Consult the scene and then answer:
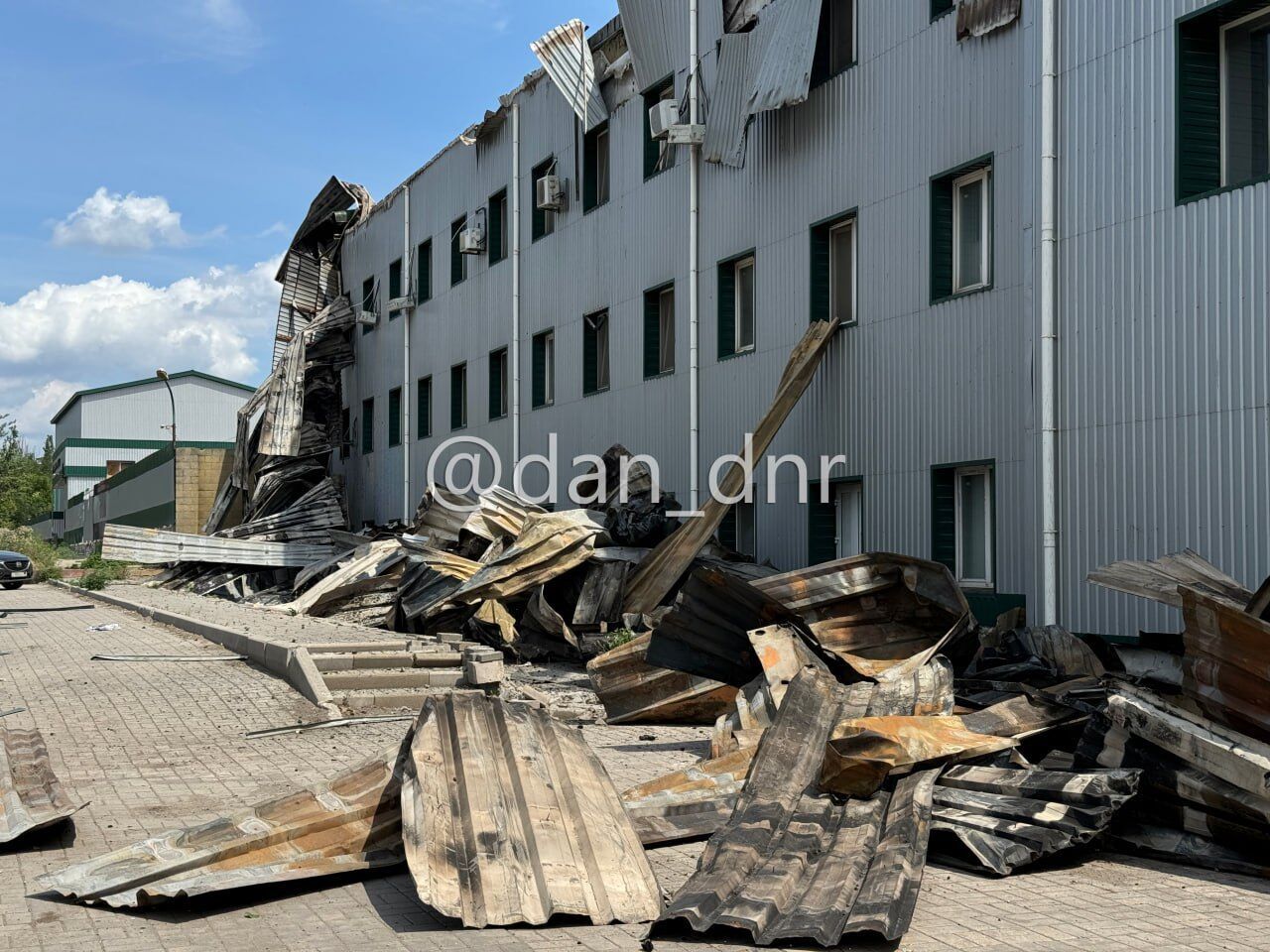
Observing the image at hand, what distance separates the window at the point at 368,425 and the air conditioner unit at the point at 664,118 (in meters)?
16.7

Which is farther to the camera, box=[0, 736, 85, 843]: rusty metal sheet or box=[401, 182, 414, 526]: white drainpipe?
box=[401, 182, 414, 526]: white drainpipe

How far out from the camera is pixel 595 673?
11.5 metres

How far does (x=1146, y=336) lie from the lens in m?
11.1

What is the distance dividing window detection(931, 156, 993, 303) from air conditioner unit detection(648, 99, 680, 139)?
5.23m

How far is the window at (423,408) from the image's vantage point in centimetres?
3005

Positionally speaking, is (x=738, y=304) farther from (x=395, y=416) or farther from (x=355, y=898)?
(x=395, y=416)

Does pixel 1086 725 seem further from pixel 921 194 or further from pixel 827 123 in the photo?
pixel 827 123

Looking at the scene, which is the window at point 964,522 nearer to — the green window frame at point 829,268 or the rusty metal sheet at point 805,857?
the green window frame at point 829,268

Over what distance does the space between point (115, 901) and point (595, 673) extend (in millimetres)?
6044

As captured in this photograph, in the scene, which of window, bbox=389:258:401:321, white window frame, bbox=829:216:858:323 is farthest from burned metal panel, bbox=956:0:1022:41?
window, bbox=389:258:401:321

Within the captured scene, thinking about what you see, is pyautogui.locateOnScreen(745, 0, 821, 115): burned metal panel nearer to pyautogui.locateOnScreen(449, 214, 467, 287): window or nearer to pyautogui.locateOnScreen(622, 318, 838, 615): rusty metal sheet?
pyautogui.locateOnScreen(622, 318, 838, 615): rusty metal sheet

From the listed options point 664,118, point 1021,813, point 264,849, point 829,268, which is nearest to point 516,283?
point 664,118

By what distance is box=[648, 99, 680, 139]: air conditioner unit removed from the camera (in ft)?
59.8

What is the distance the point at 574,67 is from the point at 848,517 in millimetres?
10181
